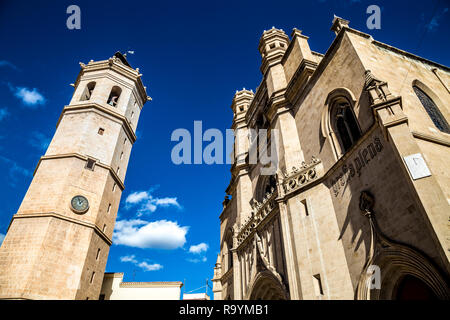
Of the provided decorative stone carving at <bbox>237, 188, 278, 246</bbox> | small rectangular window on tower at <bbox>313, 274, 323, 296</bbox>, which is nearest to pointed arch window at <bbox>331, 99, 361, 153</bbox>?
decorative stone carving at <bbox>237, 188, 278, 246</bbox>

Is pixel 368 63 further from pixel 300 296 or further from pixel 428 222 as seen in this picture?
pixel 300 296

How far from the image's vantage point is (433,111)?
38.6 ft

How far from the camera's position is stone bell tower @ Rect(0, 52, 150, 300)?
17672mm

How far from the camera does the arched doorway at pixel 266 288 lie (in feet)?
42.3

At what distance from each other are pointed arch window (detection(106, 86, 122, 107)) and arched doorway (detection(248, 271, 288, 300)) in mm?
22748

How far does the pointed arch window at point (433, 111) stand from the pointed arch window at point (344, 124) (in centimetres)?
294

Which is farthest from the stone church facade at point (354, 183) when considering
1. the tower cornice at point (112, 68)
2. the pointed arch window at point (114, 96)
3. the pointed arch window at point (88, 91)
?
the pointed arch window at point (88, 91)

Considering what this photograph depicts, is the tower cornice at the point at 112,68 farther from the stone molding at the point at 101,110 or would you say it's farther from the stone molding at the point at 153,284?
the stone molding at the point at 153,284

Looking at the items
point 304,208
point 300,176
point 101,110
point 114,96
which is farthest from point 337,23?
point 114,96

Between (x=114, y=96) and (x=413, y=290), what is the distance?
30.2 m

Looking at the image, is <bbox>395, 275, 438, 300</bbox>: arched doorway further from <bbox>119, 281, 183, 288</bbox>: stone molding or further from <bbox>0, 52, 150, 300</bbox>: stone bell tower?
<bbox>119, 281, 183, 288</bbox>: stone molding
